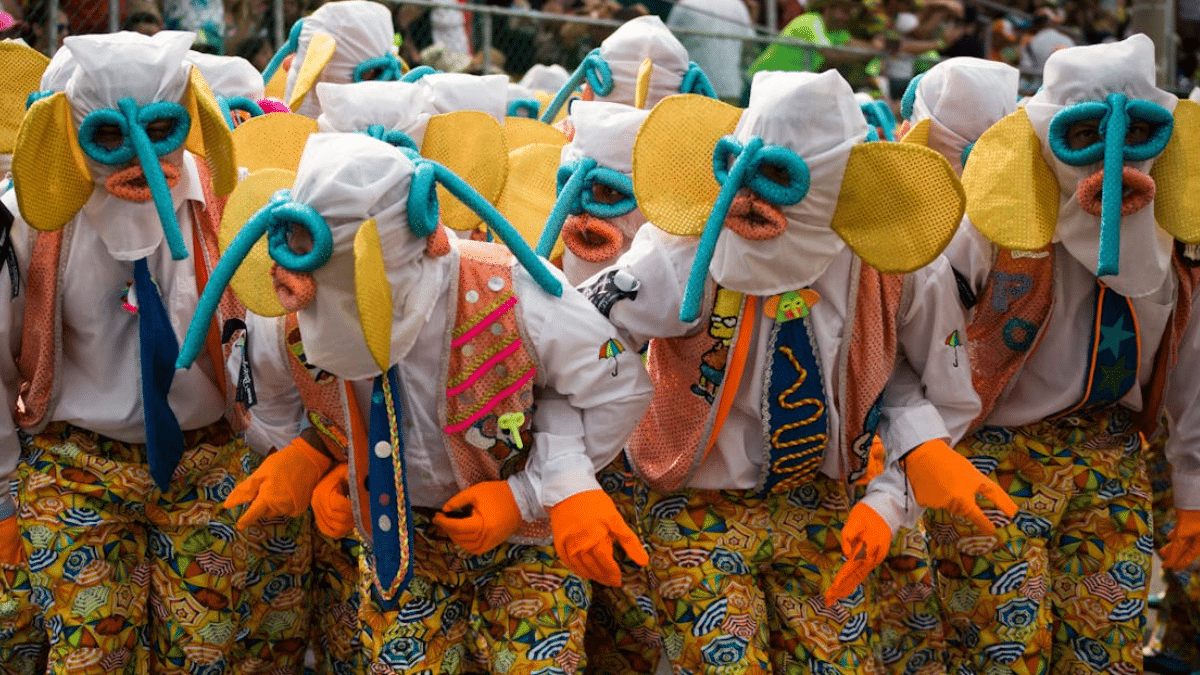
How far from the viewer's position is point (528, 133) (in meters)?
5.38

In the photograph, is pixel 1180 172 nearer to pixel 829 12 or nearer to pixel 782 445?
pixel 782 445

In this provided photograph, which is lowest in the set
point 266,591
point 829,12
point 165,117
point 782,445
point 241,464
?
point 829,12

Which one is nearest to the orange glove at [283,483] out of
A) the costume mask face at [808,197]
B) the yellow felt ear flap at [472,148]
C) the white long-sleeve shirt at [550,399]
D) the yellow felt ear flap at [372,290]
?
the white long-sleeve shirt at [550,399]

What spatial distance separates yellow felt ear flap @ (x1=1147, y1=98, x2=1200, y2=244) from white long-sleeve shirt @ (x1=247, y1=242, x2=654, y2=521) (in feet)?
4.43

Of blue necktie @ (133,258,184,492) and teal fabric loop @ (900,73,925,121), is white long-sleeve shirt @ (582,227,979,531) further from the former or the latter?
teal fabric loop @ (900,73,925,121)

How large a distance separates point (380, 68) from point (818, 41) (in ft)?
15.9

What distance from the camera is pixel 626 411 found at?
3.33 meters

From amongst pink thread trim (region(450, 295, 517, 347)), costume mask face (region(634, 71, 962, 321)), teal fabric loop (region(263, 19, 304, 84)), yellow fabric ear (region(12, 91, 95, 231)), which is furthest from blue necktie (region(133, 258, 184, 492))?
teal fabric loop (region(263, 19, 304, 84))

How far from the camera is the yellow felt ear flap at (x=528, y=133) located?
5.38m

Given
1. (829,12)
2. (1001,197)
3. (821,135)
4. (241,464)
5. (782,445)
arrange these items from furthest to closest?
(829,12) < (241,464) < (1001,197) < (782,445) < (821,135)

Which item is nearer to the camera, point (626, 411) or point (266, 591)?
point (626, 411)

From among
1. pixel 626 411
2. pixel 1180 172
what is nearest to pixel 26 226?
pixel 626 411

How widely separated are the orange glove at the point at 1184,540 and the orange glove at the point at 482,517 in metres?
1.86

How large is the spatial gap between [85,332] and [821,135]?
182 cm
